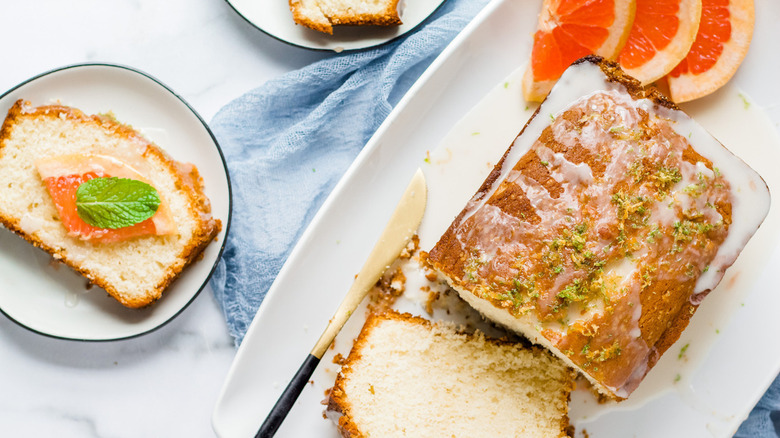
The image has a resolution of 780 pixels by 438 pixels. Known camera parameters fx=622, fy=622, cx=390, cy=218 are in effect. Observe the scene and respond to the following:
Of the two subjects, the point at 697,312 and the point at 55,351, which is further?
the point at 55,351

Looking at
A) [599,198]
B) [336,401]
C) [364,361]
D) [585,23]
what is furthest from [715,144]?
[336,401]

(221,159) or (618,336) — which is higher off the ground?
(618,336)

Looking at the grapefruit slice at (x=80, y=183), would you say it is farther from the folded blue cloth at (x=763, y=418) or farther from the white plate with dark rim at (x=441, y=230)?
the folded blue cloth at (x=763, y=418)

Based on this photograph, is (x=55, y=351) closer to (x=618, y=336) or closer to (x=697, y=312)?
(x=618, y=336)

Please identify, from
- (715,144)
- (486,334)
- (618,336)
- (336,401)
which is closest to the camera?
(618,336)

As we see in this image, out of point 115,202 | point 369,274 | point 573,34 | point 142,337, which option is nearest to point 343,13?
point 573,34

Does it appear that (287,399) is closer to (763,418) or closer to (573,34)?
(573,34)

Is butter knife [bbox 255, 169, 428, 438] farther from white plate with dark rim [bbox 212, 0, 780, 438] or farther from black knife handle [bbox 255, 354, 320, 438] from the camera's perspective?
white plate with dark rim [bbox 212, 0, 780, 438]
